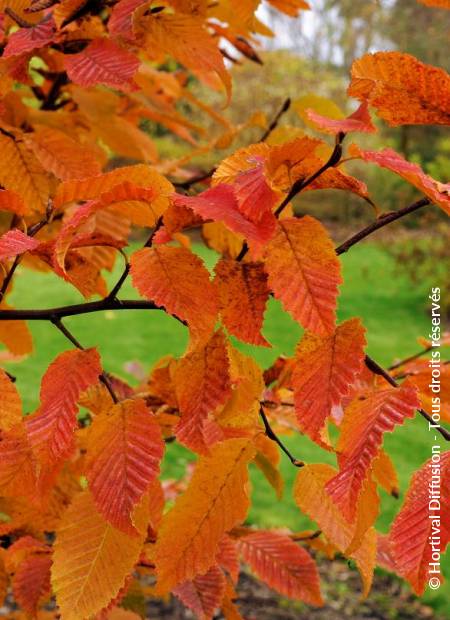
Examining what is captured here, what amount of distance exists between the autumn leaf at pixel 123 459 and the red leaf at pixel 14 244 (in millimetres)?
187

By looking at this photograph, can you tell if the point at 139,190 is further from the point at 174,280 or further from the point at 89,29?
the point at 89,29

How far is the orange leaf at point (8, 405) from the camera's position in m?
0.81

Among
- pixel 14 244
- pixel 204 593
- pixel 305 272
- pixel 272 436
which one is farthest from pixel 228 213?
pixel 204 593

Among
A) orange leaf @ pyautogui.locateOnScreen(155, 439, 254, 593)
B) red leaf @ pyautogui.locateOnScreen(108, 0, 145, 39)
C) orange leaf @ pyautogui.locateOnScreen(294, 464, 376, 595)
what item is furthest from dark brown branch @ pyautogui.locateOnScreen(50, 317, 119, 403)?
red leaf @ pyautogui.locateOnScreen(108, 0, 145, 39)

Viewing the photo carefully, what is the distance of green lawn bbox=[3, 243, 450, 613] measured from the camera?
416 centimetres

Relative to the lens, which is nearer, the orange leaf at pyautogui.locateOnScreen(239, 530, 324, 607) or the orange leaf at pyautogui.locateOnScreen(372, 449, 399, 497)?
the orange leaf at pyautogui.locateOnScreen(372, 449, 399, 497)

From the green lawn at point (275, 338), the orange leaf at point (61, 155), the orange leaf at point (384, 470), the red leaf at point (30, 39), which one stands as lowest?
the green lawn at point (275, 338)

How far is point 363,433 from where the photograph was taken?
689 mm

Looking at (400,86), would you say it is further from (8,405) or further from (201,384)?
(8,405)

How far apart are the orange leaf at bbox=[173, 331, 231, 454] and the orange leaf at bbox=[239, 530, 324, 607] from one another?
19.8 inches

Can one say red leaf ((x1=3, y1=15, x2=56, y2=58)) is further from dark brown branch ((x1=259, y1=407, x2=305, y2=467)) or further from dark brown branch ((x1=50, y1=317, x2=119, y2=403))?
dark brown branch ((x1=259, y1=407, x2=305, y2=467))

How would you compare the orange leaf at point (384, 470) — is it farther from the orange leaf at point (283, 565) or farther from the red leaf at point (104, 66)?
the red leaf at point (104, 66)

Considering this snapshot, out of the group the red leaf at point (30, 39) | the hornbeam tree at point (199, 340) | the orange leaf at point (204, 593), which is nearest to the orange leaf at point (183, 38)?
the hornbeam tree at point (199, 340)

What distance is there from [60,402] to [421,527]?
0.35 m
